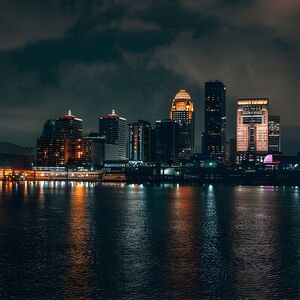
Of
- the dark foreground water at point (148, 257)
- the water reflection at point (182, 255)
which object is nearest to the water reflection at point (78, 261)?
the dark foreground water at point (148, 257)

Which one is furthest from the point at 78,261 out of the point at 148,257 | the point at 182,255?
the point at 182,255

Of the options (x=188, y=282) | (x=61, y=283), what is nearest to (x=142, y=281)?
(x=188, y=282)

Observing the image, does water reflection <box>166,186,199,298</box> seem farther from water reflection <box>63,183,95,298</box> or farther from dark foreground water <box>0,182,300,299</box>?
water reflection <box>63,183,95,298</box>

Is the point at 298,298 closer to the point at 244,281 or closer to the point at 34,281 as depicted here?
the point at 244,281

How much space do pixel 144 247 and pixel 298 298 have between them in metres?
22.3

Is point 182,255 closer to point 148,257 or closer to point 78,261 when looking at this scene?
point 148,257

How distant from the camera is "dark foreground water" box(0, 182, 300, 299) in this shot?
3766 centimetres

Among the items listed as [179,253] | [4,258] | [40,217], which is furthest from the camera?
[40,217]

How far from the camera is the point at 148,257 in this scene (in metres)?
49.6

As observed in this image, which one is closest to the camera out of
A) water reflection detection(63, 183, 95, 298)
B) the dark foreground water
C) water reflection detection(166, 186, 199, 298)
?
water reflection detection(63, 183, 95, 298)

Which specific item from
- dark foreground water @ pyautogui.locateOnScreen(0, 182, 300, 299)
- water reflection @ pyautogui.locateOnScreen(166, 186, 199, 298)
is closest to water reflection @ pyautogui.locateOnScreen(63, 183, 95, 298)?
dark foreground water @ pyautogui.locateOnScreen(0, 182, 300, 299)

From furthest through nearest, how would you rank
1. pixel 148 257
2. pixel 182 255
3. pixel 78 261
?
pixel 182 255 < pixel 148 257 < pixel 78 261

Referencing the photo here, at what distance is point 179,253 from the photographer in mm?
51562

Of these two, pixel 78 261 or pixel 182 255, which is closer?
pixel 78 261
